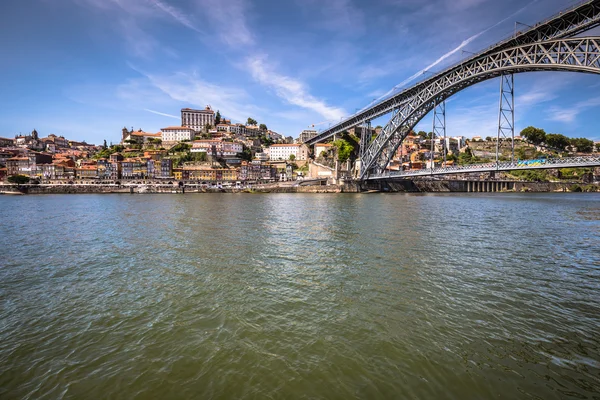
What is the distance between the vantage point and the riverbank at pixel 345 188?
2260 inches

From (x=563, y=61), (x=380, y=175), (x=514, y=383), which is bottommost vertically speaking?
(x=514, y=383)

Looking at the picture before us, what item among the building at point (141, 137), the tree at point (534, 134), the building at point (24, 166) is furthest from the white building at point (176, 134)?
the tree at point (534, 134)

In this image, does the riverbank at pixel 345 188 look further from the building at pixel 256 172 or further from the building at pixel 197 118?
the building at pixel 197 118

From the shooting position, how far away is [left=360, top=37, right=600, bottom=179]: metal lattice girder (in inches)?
817

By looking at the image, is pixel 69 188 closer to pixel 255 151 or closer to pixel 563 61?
pixel 255 151

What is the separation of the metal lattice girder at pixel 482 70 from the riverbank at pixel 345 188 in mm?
6218

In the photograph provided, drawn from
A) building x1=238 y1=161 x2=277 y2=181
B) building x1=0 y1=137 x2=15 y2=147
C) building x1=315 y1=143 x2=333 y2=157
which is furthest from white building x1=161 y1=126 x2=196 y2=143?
building x1=0 y1=137 x2=15 y2=147

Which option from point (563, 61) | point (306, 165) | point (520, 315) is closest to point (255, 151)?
point (306, 165)

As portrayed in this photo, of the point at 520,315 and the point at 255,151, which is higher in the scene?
the point at 255,151

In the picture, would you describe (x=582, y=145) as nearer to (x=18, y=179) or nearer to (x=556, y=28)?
(x=556, y=28)

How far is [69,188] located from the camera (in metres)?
60.0

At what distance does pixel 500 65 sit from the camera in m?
29.5

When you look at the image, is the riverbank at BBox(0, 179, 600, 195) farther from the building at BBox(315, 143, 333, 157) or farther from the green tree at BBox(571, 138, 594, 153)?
the green tree at BBox(571, 138, 594, 153)

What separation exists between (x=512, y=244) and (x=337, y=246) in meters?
6.30
